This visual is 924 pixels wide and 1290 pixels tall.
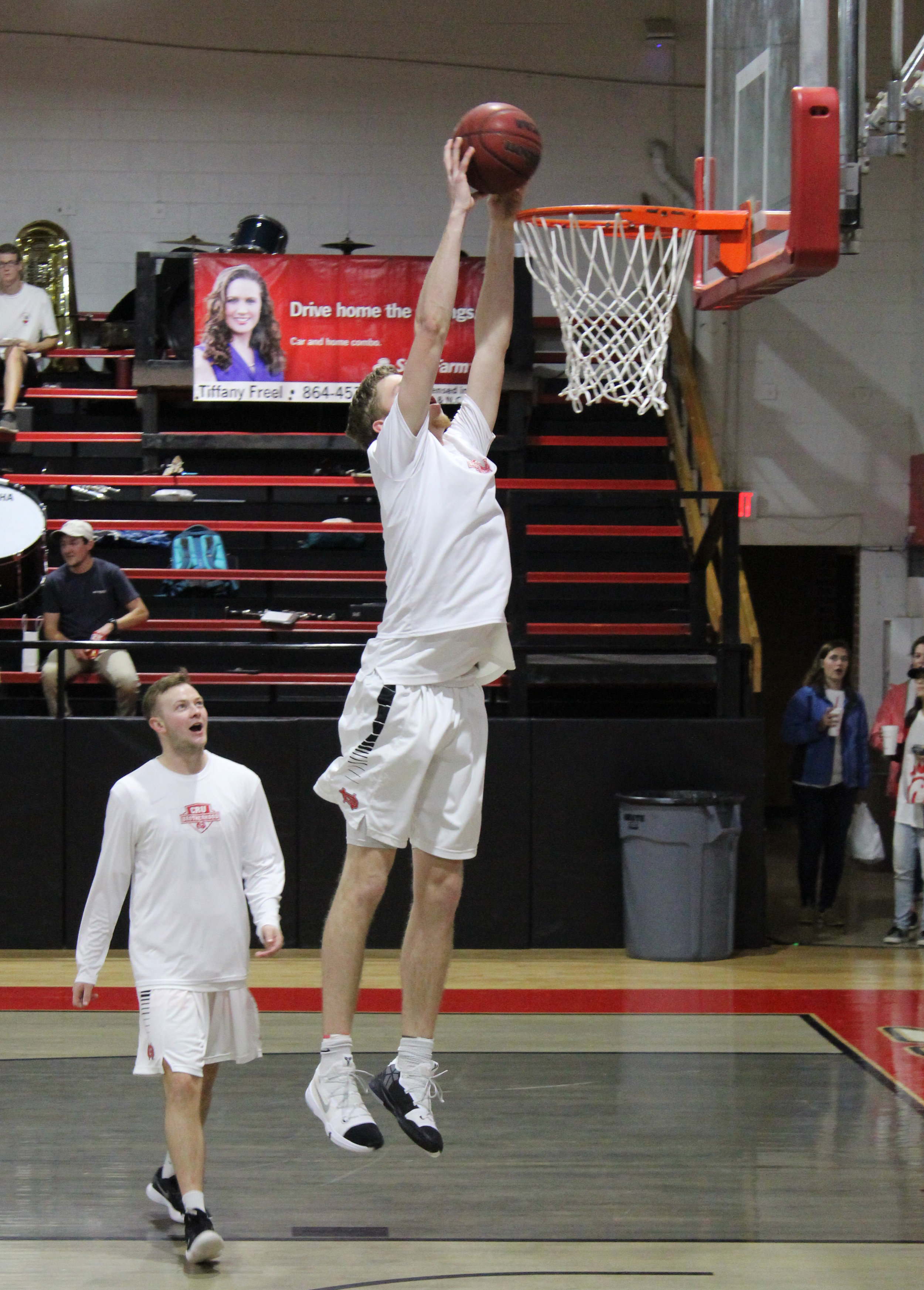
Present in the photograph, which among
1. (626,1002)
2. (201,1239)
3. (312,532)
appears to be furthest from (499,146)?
(312,532)

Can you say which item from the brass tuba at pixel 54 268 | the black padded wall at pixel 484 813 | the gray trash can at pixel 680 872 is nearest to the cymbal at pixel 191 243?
the brass tuba at pixel 54 268

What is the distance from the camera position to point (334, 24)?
12859 millimetres

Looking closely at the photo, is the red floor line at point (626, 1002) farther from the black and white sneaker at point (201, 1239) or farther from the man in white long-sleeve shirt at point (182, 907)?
the black and white sneaker at point (201, 1239)

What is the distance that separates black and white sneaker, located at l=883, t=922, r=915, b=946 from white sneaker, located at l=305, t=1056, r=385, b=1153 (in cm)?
516

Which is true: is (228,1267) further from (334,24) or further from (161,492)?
(334,24)

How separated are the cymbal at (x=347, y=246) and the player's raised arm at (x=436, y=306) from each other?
26.6 ft

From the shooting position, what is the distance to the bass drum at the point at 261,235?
12.0 m

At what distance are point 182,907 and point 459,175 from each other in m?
2.15

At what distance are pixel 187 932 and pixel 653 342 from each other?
3339 mm

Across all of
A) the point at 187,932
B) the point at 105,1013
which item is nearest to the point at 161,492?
the point at 105,1013

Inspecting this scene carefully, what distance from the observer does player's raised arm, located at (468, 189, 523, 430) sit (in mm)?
3949

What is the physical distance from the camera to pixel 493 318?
401cm

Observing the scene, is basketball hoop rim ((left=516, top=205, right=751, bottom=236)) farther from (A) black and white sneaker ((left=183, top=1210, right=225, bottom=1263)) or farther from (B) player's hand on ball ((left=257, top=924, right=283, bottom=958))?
(A) black and white sneaker ((left=183, top=1210, right=225, bottom=1263))

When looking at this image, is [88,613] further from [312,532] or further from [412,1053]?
[412,1053]
